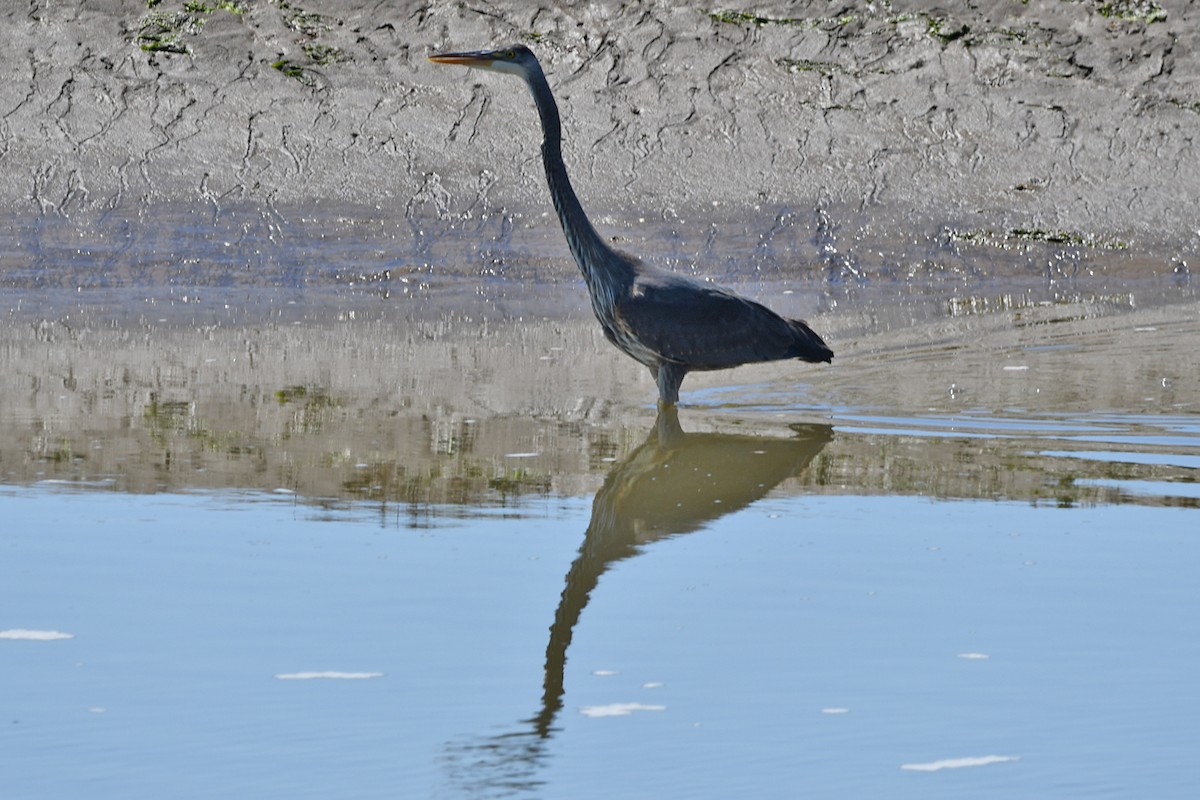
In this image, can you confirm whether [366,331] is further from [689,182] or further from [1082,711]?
[1082,711]

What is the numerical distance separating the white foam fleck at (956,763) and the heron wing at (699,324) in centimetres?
460

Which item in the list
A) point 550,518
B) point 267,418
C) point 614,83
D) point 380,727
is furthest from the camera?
point 614,83

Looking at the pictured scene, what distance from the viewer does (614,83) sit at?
15.1 meters

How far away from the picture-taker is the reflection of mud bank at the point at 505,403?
21.1ft

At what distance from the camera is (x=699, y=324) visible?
8109 millimetres

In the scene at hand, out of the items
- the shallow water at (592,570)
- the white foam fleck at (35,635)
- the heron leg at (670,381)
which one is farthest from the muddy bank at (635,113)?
the white foam fleck at (35,635)

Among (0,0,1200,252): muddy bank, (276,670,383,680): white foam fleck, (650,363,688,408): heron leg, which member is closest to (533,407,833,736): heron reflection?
(650,363,688,408): heron leg

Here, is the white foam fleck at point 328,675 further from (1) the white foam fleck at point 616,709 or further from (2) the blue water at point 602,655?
(1) the white foam fleck at point 616,709

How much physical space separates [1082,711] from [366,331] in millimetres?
7682

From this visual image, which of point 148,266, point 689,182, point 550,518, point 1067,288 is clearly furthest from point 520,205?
point 550,518

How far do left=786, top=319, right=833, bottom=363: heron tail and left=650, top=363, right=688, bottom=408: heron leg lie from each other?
670 millimetres

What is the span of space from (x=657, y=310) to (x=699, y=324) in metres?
0.23

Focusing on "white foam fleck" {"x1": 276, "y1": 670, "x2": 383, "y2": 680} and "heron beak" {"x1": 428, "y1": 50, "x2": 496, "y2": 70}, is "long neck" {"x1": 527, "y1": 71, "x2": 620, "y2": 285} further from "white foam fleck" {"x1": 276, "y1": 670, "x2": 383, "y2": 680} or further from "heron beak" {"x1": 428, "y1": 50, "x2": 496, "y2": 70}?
"white foam fleck" {"x1": 276, "y1": 670, "x2": 383, "y2": 680}

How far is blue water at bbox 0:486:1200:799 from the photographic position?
342 centimetres
